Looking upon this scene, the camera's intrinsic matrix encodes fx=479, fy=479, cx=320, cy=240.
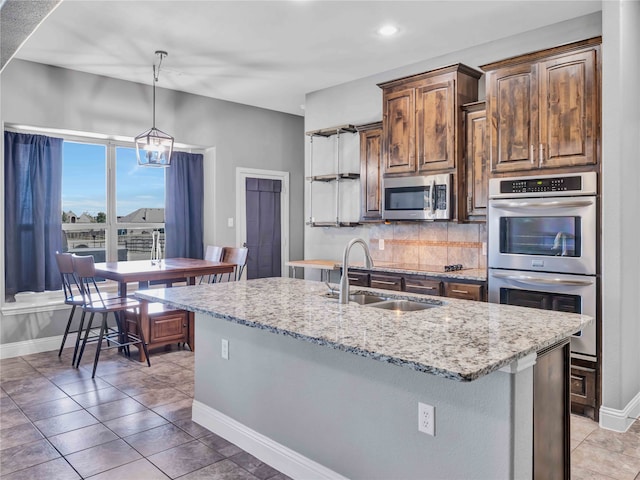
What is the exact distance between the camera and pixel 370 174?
4797 millimetres

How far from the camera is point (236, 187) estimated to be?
623 centimetres

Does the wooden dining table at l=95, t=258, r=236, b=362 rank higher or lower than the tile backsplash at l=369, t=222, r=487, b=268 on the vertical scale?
lower

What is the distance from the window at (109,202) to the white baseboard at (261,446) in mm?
3072

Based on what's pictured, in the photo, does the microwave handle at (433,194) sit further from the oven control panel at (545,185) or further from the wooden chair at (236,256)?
the wooden chair at (236,256)

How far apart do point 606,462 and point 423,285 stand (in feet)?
5.77

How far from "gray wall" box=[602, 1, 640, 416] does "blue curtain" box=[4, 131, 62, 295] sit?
191 inches

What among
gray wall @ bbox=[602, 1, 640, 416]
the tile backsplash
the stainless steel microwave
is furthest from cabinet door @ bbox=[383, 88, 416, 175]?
gray wall @ bbox=[602, 1, 640, 416]

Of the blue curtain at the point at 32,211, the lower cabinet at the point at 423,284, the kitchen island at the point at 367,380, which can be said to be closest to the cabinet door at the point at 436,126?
the lower cabinet at the point at 423,284

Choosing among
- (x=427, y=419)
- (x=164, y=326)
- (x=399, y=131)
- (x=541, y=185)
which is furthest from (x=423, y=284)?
(x=164, y=326)

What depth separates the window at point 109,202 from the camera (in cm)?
514

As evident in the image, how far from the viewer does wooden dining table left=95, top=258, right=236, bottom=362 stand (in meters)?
4.18

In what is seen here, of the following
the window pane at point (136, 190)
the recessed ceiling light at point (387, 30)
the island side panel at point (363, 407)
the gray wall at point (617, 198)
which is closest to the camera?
the island side panel at point (363, 407)

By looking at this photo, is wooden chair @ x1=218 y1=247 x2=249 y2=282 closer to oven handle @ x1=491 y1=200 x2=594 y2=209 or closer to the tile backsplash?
the tile backsplash

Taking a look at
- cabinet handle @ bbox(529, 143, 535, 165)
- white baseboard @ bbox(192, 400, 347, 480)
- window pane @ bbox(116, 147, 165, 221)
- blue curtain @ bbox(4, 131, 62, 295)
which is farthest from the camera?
window pane @ bbox(116, 147, 165, 221)
